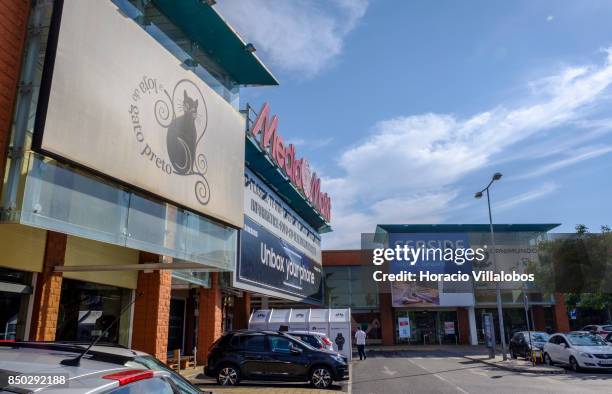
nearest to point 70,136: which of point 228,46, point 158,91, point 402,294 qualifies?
point 158,91

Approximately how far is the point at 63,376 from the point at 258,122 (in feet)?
71.3

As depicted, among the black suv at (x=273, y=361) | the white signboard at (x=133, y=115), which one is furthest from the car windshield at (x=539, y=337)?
the white signboard at (x=133, y=115)

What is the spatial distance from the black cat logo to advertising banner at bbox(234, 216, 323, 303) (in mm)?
9409

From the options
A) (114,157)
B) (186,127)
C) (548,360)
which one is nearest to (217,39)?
(186,127)

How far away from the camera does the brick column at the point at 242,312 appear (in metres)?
26.9

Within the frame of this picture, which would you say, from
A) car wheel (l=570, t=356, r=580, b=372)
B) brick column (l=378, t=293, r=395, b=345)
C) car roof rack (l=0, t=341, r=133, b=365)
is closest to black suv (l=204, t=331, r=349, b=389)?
car wheel (l=570, t=356, r=580, b=372)

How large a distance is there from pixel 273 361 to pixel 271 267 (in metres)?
11.7

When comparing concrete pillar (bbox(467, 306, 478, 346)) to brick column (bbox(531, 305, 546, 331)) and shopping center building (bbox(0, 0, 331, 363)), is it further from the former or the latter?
shopping center building (bbox(0, 0, 331, 363))

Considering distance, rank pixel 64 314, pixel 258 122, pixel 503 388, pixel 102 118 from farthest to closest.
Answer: pixel 258 122, pixel 503 388, pixel 64 314, pixel 102 118

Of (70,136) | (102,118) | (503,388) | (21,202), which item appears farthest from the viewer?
(503,388)

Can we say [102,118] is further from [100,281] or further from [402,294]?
[402,294]

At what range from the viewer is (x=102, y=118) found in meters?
8.89

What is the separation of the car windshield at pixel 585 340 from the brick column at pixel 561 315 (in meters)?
24.1

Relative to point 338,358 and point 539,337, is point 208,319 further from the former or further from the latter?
point 539,337
